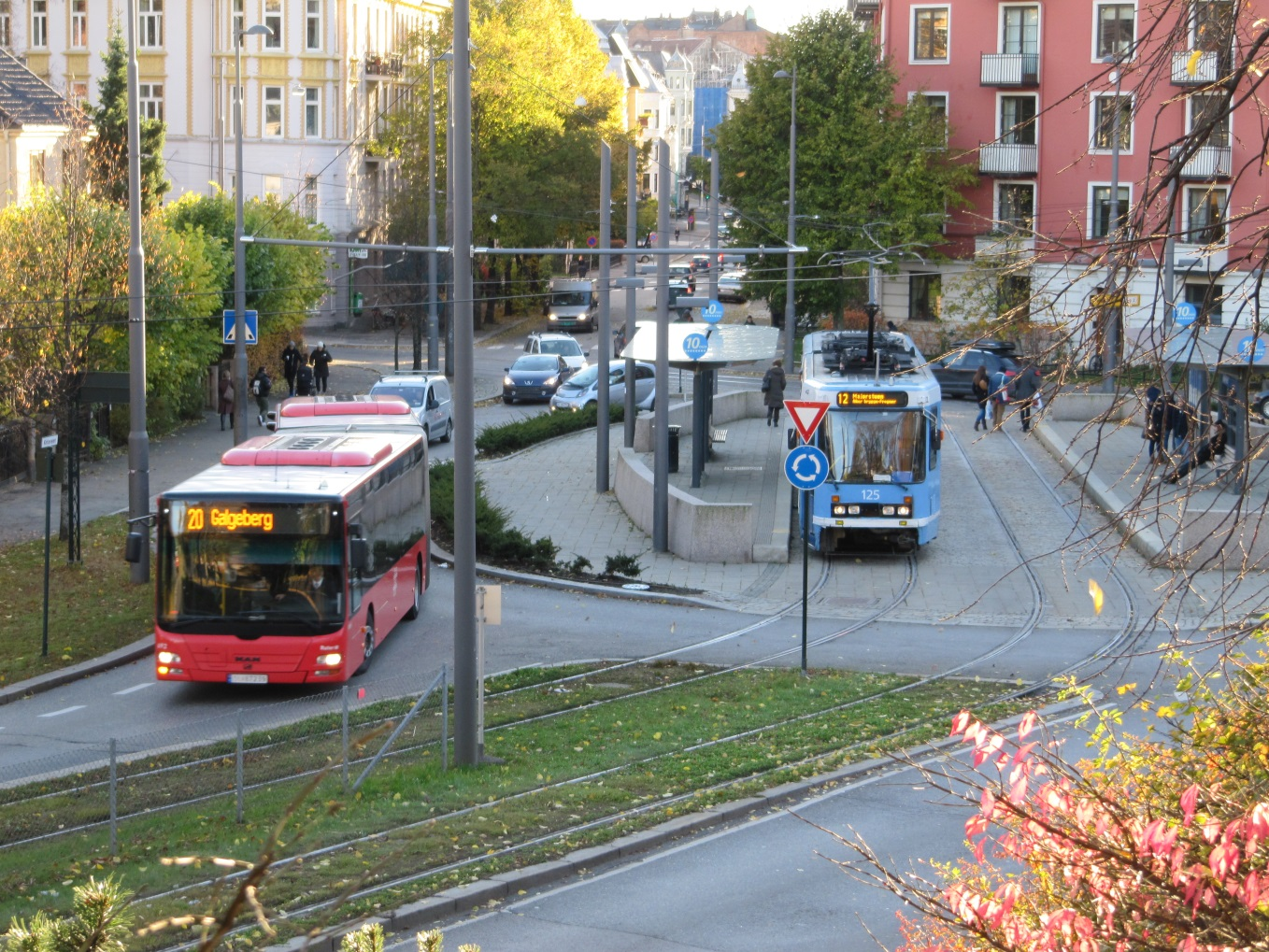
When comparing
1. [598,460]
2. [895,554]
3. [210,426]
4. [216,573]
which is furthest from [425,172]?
[216,573]

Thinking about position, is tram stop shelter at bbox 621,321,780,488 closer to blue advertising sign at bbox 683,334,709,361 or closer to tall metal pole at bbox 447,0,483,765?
blue advertising sign at bbox 683,334,709,361

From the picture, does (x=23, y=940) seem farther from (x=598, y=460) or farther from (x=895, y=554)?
(x=598, y=460)

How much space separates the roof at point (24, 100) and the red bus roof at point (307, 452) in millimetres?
24061

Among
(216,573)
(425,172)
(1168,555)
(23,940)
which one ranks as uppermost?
(425,172)

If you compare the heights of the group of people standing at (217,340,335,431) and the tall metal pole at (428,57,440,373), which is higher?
the tall metal pole at (428,57,440,373)

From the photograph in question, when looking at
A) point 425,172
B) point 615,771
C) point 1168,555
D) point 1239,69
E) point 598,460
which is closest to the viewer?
point 1239,69

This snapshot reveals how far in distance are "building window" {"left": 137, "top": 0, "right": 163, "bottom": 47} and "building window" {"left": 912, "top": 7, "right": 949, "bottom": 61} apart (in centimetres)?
3068

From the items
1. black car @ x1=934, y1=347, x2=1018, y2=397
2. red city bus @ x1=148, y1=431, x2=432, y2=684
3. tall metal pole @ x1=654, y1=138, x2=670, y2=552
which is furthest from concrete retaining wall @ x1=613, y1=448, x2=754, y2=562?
black car @ x1=934, y1=347, x2=1018, y2=397

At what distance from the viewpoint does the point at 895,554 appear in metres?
Result: 25.8

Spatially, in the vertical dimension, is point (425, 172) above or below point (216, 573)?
above

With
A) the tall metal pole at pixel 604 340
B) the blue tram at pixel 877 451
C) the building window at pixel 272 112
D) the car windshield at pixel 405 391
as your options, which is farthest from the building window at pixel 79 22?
the blue tram at pixel 877 451

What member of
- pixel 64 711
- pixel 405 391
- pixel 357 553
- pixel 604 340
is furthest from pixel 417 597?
pixel 405 391

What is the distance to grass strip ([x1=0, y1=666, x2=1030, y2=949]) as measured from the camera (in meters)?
10.4

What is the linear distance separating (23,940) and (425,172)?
65715 millimetres
